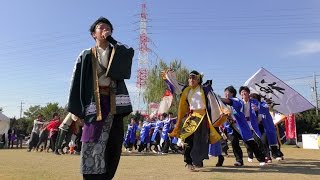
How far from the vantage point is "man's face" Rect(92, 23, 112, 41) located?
4.35 meters

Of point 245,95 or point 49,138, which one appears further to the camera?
point 49,138

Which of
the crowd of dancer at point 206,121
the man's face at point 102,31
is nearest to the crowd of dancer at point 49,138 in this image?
the crowd of dancer at point 206,121

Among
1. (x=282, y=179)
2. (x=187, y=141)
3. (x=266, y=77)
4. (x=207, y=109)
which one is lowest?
(x=282, y=179)

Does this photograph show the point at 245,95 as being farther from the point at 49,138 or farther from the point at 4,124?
the point at 4,124

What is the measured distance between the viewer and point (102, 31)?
438 cm

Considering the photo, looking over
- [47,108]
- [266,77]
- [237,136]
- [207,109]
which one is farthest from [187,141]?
[47,108]

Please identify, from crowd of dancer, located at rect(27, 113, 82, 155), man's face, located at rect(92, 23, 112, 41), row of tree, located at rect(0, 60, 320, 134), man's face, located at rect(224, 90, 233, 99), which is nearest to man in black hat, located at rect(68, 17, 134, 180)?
man's face, located at rect(92, 23, 112, 41)

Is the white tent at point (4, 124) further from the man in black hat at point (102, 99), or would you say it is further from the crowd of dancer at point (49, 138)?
the man in black hat at point (102, 99)

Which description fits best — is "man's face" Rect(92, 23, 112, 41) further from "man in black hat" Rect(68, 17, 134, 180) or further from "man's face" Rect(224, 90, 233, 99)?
"man's face" Rect(224, 90, 233, 99)

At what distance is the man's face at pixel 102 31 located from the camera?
435 cm

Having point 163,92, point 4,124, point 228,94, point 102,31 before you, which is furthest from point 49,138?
point 163,92

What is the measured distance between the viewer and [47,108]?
93188 mm

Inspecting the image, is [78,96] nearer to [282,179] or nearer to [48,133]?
[282,179]

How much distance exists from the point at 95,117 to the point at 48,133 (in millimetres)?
17046
